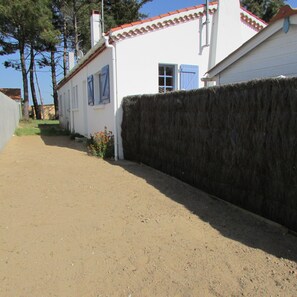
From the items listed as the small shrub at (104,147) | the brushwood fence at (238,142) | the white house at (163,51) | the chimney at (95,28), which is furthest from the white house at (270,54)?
the chimney at (95,28)

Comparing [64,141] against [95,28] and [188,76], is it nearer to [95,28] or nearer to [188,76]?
[95,28]

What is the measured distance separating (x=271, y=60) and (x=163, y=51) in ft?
13.2

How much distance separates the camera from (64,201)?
531 cm

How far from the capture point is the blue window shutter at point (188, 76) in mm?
10195

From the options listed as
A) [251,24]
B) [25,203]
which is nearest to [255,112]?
[25,203]

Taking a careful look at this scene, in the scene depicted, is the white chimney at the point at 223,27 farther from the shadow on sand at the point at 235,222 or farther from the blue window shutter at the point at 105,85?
the shadow on sand at the point at 235,222

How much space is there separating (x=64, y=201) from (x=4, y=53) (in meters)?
29.3

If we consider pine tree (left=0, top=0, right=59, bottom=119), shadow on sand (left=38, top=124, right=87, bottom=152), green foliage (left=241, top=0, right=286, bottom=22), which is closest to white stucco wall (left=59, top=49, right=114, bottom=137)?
shadow on sand (left=38, top=124, right=87, bottom=152)

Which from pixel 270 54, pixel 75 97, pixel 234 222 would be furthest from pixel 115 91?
pixel 75 97

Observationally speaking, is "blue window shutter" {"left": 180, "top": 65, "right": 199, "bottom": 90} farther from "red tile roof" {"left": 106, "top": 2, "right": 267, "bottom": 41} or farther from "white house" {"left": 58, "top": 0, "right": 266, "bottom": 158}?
"red tile roof" {"left": 106, "top": 2, "right": 267, "bottom": 41}

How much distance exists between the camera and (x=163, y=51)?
32.4 ft

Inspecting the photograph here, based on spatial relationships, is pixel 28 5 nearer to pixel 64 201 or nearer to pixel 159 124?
pixel 159 124

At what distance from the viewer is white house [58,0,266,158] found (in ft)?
30.7

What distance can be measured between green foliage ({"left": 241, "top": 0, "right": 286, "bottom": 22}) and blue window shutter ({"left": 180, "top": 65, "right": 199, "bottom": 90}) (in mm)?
21022
